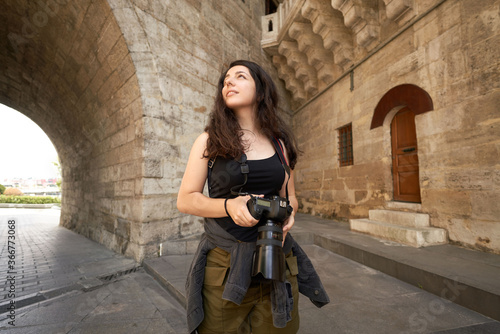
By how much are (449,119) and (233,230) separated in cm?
396

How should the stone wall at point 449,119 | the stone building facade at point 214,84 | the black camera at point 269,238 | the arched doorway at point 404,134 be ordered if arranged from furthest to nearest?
the arched doorway at point 404,134 → the stone building facade at point 214,84 → the stone wall at point 449,119 → the black camera at point 269,238

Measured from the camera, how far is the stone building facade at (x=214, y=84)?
317 cm

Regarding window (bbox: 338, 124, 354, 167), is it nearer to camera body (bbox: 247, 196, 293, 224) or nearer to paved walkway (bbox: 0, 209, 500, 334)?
paved walkway (bbox: 0, 209, 500, 334)

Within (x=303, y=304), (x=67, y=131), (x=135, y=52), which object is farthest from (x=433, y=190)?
(x=67, y=131)

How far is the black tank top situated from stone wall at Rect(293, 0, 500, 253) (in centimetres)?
352

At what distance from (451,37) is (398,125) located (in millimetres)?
1490

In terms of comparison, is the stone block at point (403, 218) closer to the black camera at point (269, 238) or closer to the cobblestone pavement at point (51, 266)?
the black camera at point (269, 238)

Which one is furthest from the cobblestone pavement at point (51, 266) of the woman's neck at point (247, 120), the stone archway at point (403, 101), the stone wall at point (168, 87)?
the stone archway at point (403, 101)

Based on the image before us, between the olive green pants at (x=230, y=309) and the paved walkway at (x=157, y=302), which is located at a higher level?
the olive green pants at (x=230, y=309)

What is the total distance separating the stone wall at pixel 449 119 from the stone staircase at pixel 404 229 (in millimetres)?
178

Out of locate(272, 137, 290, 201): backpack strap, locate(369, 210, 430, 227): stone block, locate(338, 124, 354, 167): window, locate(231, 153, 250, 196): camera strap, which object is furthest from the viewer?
locate(338, 124, 354, 167): window

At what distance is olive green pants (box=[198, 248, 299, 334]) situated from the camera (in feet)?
2.79

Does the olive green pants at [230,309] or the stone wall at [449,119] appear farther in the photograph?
the stone wall at [449,119]

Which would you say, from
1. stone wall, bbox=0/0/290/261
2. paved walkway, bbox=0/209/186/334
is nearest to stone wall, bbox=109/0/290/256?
stone wall, bbox=0/0/290/261
